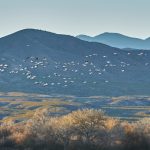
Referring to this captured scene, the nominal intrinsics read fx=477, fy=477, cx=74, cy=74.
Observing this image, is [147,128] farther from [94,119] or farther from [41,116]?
[41,116]

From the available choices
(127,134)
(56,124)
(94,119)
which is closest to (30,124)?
(56,124)

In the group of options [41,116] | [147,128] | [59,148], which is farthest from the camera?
[41,116]

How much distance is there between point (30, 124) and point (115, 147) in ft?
76.4

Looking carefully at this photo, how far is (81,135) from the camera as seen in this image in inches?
4643

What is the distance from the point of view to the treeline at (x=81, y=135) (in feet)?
378

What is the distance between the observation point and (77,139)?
116625 millimetres

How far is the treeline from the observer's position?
11519cm

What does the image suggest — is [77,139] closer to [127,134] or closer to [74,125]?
[74,125]

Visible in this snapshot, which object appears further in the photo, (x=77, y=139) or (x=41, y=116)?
(x=41, y=116)

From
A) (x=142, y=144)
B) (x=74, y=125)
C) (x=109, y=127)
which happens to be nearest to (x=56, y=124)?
(x=74, y=125)

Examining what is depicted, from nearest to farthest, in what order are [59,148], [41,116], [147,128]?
[59,148] < [147,128] < [41,116]

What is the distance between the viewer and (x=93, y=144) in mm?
114938

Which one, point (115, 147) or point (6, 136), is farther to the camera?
point (6, 136)

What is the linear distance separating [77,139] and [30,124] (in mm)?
13959
